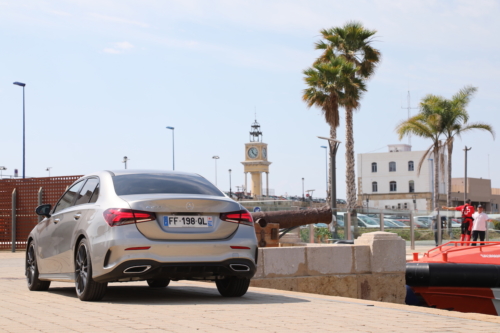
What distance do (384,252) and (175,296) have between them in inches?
235

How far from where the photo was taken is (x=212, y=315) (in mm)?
7008

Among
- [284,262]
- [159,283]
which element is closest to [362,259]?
[284,262]

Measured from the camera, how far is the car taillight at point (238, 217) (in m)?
8.15

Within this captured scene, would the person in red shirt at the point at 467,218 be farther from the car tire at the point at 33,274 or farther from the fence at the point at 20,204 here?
the car tire at the point at 33,274

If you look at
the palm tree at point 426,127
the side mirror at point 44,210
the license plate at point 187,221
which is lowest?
the license plate at point 187,221

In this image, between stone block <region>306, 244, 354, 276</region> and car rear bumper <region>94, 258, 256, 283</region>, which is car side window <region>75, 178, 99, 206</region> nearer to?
car rear bumper <region>94, 258, 256, 283</region>

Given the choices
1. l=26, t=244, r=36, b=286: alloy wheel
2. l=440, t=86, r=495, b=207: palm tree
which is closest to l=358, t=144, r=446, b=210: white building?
l=440, t=86, r=495, b=207: palm tree

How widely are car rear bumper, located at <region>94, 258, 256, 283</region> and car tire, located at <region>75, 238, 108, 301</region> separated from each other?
0.18m

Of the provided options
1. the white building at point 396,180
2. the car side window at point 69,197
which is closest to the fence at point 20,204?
the car side window at point 69,197

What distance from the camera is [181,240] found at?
311 inches

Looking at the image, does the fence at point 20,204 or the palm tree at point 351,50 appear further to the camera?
the palm tree at point 351,50

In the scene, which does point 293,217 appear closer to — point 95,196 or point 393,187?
point 95,196

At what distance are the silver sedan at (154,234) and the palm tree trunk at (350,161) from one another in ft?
107

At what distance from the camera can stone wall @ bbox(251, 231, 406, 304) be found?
13.1 metres
